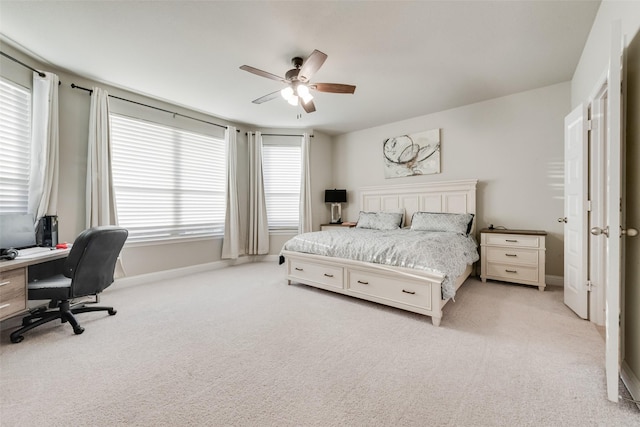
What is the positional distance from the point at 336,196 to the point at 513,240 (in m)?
3.08

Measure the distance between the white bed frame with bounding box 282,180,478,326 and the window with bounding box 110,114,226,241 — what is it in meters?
1.93

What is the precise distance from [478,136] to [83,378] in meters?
5.16

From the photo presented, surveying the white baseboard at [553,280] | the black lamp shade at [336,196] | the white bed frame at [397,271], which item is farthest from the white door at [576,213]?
the black lamp shade at [336,196]

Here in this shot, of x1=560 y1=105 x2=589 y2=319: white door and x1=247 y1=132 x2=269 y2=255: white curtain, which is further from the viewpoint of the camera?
x1=247 y1=132 x2=269 y2=255: white curtain

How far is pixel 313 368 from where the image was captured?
167cm

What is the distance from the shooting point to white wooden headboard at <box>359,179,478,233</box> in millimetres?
3947

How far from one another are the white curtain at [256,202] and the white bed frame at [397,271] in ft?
5.35

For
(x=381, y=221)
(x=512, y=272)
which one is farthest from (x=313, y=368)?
(x=512, y=272)

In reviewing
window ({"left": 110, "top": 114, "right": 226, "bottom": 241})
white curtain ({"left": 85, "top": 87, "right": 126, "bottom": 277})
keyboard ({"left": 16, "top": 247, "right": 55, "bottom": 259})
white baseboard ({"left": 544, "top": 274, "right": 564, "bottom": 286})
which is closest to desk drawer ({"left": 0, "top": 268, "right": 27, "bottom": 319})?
keyboard ({"left": 16, "top": 247, "right": 55, "bottom": 259})

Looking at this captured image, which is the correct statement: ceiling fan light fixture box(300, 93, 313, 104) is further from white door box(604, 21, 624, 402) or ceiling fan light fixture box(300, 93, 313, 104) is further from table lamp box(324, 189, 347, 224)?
table lamp box(324, 189, 347, 224)

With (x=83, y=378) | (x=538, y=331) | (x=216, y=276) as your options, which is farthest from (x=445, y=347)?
(x=216, y=276)

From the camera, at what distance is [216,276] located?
4.05 metres

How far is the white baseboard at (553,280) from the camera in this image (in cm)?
335

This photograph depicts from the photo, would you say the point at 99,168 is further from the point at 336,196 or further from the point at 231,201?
the point at 336,196
